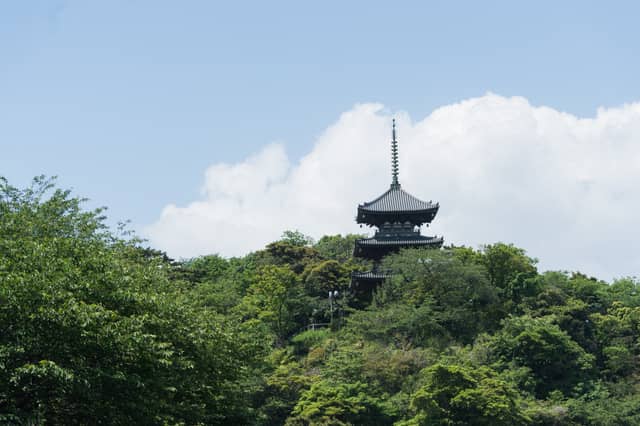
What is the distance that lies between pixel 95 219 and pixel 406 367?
1617 centimetres

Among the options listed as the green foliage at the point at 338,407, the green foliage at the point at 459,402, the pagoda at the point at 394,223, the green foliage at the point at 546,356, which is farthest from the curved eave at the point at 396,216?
the green foliage at the point at 459,402

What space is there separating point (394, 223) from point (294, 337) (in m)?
11.0

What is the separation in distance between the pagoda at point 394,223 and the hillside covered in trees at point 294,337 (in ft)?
5.21

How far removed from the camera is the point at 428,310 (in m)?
42.7

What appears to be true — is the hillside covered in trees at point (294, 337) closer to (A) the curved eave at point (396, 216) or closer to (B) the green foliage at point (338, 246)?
(A) the curved eave at point (396, 216)

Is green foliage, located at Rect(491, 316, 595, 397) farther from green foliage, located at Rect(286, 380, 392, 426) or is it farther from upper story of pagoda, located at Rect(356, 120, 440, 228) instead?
upper story of pagoda, located at Rect(356, 120, 440, 228)

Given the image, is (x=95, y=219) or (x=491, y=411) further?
(x=491, y=411)

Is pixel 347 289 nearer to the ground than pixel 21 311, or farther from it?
farther from it

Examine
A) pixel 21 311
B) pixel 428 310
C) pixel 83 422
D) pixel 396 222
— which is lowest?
pixel 83 422

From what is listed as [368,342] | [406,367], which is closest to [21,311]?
[406,367]

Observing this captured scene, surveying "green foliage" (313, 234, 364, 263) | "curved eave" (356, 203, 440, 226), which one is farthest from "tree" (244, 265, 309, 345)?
"green foliage" (313, 234, 364, 263)

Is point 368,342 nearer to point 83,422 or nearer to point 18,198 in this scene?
point 18,198

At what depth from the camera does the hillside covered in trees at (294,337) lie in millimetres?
17844

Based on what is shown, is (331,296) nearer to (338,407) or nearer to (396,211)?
(396,211)
